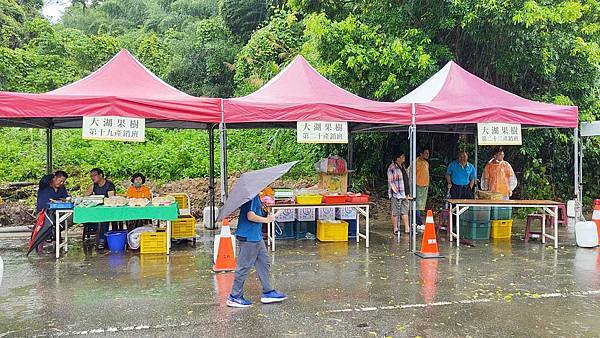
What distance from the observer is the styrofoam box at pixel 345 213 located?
10281 millimetres

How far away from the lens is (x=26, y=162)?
1630cm

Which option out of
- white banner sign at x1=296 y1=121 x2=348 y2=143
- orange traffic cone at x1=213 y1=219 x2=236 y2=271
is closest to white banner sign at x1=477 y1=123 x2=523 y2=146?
white banner sign at x1=296 y1=121 x2=348 y2=143

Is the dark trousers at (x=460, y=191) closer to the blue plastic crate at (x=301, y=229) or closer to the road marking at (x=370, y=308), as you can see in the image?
the blue plastic crate at (x=301, y=229)

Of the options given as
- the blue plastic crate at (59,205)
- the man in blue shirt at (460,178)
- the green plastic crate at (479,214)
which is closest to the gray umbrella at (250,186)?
the blue plastic crate at (59,205)

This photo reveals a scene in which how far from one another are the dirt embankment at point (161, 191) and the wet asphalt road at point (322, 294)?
3.95m

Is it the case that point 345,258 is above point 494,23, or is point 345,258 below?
below

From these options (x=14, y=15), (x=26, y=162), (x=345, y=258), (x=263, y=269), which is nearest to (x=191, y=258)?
(x=345, y=258)

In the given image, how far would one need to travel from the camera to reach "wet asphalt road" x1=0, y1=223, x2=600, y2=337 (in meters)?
5.07

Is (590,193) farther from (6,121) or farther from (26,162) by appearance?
(26,162)

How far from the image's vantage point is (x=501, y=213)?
10.5 meters

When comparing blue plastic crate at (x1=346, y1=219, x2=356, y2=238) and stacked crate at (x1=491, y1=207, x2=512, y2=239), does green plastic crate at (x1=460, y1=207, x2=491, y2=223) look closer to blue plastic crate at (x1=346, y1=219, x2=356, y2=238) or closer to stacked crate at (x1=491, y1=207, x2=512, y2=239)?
stacked crate at (x1=491, y1=207, x2=512, y2=239)

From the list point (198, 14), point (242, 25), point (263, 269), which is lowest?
point (263, 269)

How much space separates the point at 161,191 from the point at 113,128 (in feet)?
25.9

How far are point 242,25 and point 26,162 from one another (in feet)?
43.7
